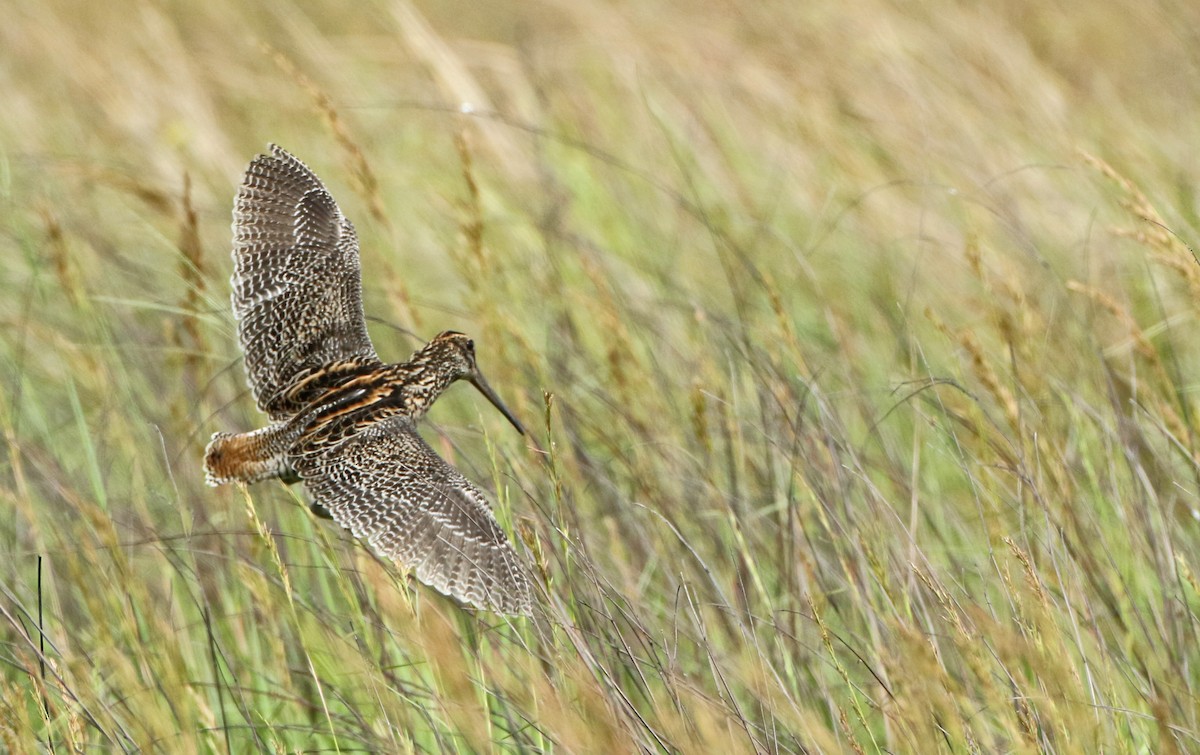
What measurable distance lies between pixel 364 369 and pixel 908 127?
110 inches

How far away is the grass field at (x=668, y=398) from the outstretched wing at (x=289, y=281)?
14 centimetres

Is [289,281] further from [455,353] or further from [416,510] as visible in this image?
[416,510]

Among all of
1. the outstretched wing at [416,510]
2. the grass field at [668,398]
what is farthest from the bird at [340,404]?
the grass field at [668,398]

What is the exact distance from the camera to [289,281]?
11.9 feet

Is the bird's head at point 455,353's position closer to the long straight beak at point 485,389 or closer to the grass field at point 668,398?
the long straight beak at point 485,389

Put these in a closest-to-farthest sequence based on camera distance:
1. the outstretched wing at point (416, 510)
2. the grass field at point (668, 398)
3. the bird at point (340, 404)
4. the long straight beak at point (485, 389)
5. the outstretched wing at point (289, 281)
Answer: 1. the grass field at point (668, 398)
2. the outstretched wing at point (416, 510)
3. the bird at point (340, 404)
4. the long straight beak at point (485, 389)
5. the outstretched wing at point (289, 281)

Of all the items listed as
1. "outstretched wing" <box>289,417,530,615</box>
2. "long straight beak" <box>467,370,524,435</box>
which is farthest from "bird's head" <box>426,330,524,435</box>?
"outstretched wing" <box>289,417,530,615</box>

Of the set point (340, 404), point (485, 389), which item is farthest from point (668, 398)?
point (340, 404)

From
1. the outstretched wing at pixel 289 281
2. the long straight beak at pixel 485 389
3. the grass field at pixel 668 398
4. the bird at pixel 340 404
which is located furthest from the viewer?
the outstretched wing at pixel 289 281

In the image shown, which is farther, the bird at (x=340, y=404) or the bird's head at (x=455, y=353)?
the bird's head at (x=455, y=353)

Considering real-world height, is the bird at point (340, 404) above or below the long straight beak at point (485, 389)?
below

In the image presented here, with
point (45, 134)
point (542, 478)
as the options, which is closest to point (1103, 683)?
point (542, 478)

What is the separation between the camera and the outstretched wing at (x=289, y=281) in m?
3.57

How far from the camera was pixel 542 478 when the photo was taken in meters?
3.35
